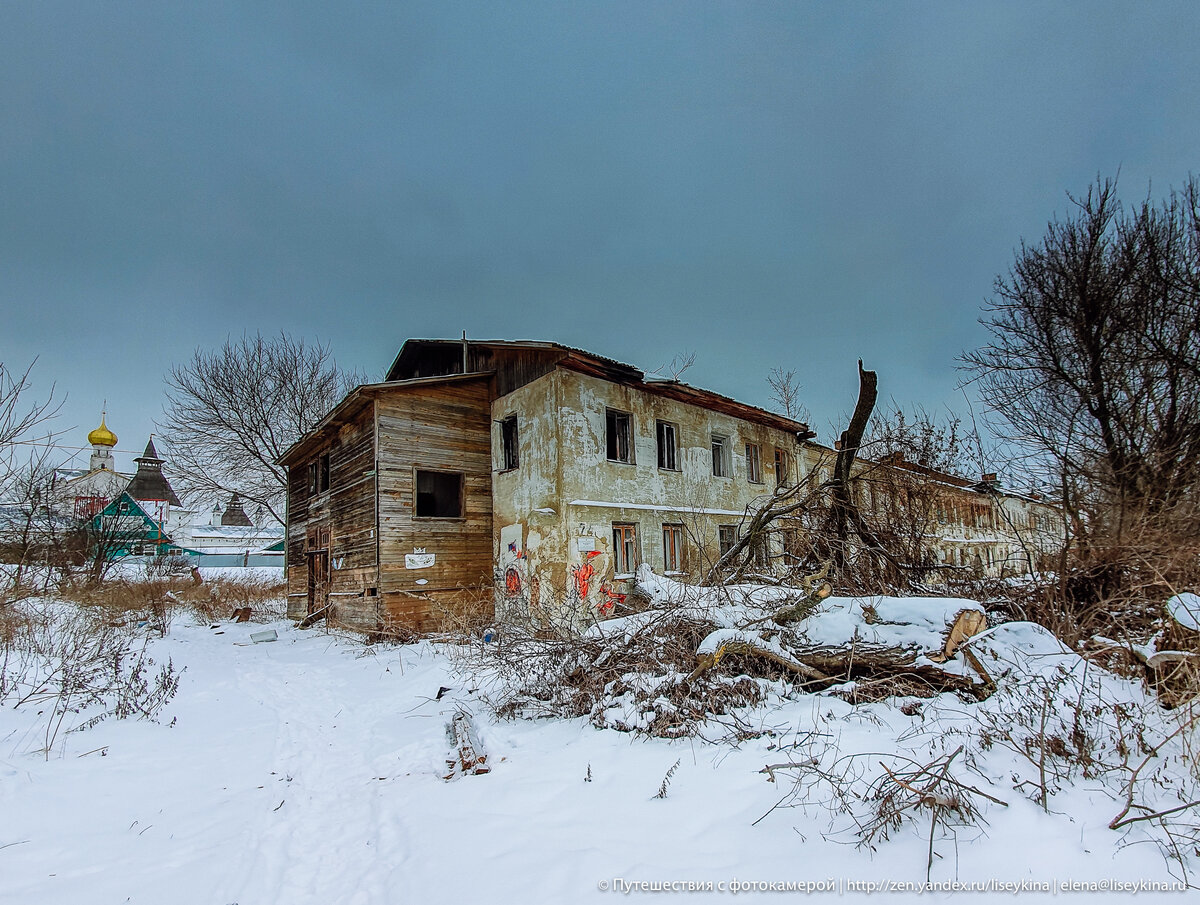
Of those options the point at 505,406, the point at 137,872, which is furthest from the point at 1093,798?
the point at 505,406

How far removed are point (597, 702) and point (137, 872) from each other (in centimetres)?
342

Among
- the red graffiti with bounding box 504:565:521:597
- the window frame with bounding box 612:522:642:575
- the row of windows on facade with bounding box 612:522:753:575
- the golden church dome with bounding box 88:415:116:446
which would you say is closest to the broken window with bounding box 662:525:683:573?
the row of windows on facade with bounding box 612:522:753:575

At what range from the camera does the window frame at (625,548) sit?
13625 millimetres

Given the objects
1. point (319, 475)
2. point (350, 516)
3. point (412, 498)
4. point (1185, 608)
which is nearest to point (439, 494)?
point (412, 498)

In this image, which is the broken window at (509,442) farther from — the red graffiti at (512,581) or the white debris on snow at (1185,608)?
the white debris on snow at (1185,608)

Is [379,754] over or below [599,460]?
below

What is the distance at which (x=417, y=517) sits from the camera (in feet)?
45.1

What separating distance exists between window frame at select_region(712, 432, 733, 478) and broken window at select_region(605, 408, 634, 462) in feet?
12.1

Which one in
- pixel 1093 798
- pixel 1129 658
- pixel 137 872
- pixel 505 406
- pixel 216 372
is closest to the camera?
pixel 1093 798

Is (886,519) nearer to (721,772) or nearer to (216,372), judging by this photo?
(721,772)

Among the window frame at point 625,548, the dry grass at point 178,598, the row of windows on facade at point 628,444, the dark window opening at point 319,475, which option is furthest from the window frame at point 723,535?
the dry grass at point 178,598

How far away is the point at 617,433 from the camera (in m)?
14.5

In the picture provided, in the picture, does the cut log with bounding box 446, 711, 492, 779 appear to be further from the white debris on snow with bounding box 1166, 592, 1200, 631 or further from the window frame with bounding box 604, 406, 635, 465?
the window frame with bounding box 604, 406, 635, 465

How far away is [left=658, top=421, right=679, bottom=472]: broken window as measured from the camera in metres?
15.4
